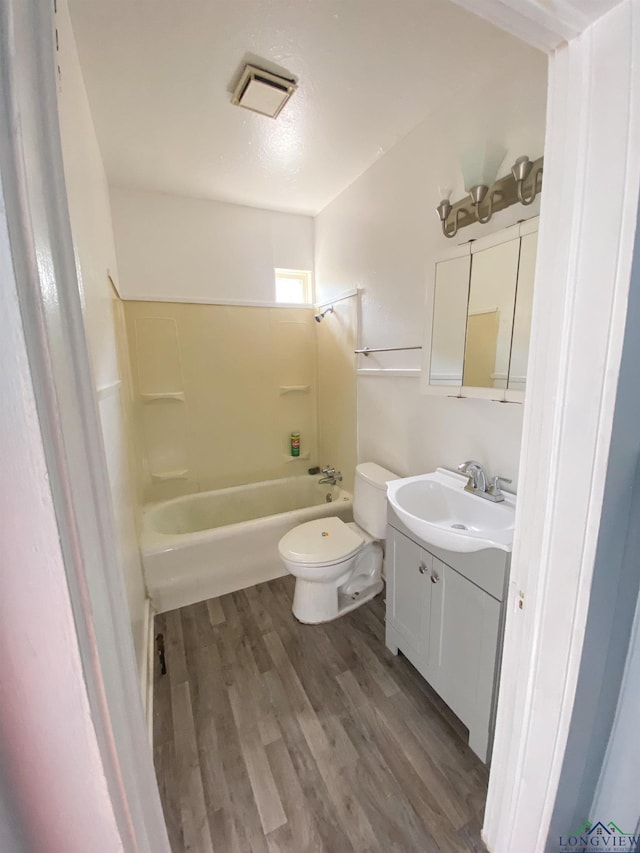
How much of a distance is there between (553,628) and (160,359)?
2560 millimetres

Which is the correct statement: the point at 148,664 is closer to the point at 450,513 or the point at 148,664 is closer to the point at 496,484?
the point at 450,513

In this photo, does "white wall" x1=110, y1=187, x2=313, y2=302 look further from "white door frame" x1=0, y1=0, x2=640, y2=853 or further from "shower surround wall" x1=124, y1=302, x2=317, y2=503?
"white door frame" x1=0, y1=0, x2=640, y2=853

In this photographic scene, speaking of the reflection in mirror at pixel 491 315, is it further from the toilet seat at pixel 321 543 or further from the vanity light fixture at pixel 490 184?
the toilet seat at pixel 321 543

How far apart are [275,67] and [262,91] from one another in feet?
0.34

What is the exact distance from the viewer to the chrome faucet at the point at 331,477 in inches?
104

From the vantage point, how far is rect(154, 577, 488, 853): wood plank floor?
1.03 m

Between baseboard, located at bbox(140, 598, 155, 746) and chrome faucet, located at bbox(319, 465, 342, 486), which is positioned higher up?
chrome faucet, located at bbox(319, 465, 342, 486)

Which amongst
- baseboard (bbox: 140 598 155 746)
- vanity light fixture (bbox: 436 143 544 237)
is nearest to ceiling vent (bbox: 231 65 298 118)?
vanity light fixture (bbox: 436 143 544 237)

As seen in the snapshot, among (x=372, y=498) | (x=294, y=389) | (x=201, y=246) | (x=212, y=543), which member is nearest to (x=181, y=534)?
(x=212, y=543)

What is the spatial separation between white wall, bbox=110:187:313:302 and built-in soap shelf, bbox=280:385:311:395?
28.0 inches

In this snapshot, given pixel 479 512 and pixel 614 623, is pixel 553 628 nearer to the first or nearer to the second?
pixel 614 623

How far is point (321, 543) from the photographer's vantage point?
1.83 metres

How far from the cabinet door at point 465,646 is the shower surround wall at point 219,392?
1.86m

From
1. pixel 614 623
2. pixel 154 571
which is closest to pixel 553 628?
pixel 614 623
